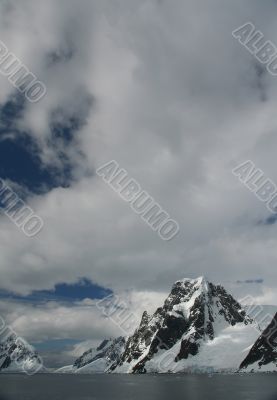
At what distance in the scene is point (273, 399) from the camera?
6033 inches

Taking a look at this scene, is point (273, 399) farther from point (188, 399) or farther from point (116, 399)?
point (116, 399)

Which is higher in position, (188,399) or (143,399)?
(188,399)

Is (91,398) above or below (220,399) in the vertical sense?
below

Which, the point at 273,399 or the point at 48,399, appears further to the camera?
the point at 48,399

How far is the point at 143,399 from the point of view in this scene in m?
165

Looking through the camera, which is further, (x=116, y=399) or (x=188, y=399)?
(x=116, y=399)

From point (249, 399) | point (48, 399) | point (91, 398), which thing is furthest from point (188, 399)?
point (48, 399)

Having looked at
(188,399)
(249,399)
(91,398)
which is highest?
(249,399)

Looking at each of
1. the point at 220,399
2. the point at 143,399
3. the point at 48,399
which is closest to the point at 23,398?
the point at 48,399

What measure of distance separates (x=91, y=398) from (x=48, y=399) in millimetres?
17306

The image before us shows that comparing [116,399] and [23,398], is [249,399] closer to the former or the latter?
[116,399]

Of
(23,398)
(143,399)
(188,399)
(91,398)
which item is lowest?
(23,398)

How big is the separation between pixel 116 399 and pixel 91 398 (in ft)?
34.9

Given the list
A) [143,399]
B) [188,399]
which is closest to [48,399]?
[143,399]
